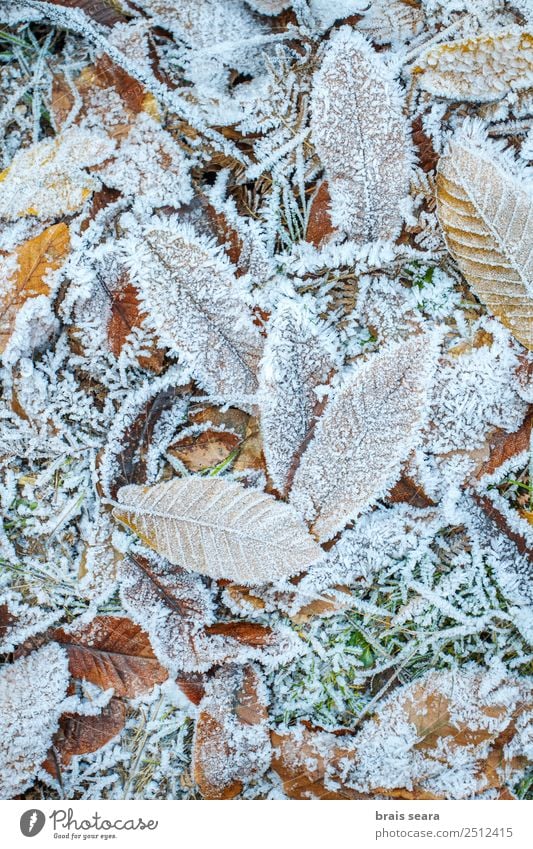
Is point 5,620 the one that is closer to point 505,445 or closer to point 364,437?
point 364,437

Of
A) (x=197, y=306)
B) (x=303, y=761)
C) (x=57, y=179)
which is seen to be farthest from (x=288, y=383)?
(x=303, y=761)

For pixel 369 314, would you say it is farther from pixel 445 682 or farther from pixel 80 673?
pixel 80 673

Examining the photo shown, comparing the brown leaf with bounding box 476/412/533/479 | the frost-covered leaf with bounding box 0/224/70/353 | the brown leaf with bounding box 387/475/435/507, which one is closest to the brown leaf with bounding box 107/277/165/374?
the frost-covered leaf with bounding box 0/224/70/353

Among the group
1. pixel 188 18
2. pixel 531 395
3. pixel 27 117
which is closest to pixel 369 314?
pixel 531 395

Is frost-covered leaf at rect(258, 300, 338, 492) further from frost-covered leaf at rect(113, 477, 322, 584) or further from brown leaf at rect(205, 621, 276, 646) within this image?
brown leaf at rect(205, 621, 276, 646)

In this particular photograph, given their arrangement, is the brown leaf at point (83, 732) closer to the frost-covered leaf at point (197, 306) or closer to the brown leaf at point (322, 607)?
the brown leaf at point (322, 607)

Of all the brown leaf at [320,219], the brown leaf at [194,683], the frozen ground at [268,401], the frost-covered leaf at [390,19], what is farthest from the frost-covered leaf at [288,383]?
the frost-covered leaf at [390,19]
